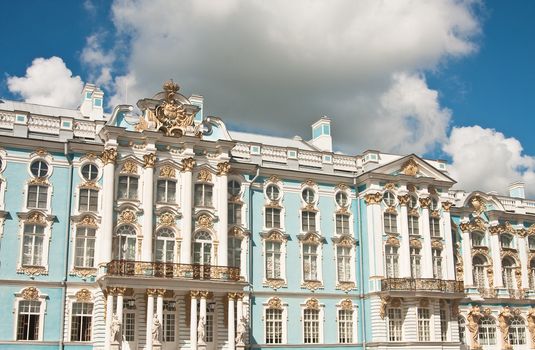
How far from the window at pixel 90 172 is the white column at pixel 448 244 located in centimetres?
2206

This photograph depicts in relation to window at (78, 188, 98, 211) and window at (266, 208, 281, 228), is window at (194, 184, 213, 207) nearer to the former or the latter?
window at (266, 208, 281, 228)

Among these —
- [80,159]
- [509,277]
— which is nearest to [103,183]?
[80,159]

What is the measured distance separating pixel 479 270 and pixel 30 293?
29567 mm

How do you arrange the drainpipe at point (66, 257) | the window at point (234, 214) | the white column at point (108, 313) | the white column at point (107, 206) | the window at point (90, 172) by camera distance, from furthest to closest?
1. the window at point (234, 214)
2. the window at point (90, 172)
3. the white column at point (107, 206)
4. the drainpipe at point (66, 257)
5. the white column at point (108, 313)

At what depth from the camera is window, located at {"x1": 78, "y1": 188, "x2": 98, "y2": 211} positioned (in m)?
37.2

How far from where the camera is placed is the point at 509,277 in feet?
165

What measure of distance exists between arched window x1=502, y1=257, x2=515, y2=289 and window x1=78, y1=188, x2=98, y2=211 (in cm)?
2864

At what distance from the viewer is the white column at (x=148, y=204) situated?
37.0 metres

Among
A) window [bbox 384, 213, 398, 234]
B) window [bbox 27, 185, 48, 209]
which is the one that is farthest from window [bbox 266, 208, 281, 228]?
window [bbox 27, 185, 48, 209]

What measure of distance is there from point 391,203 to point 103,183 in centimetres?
1754

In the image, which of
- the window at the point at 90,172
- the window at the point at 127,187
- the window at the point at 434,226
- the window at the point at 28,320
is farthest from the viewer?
the window at the point at 434,226

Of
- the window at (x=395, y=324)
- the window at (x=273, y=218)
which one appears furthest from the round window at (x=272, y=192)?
the window at (x=395, y=324)

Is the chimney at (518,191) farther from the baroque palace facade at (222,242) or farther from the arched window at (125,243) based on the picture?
the arched window at (125,243)

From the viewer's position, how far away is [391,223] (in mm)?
44062
